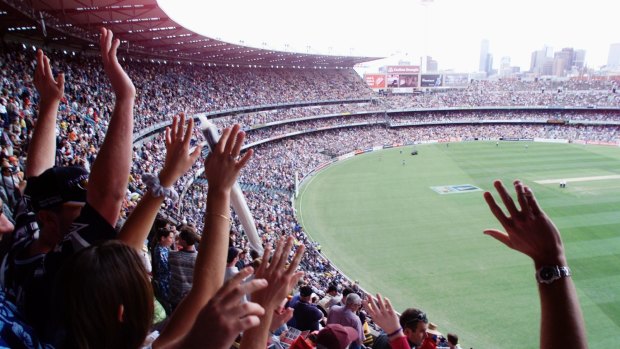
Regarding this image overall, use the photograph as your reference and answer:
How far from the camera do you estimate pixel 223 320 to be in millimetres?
1236

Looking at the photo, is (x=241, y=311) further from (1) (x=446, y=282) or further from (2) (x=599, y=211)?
(2) (x=599, y=211)

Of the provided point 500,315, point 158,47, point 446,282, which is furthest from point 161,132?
point 500,315

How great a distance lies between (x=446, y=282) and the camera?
15914mm

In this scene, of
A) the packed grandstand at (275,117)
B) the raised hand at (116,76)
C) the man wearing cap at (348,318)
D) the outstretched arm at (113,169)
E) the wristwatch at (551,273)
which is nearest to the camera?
the wristwatch at (551,273)

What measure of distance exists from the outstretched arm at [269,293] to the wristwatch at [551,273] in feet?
3.14

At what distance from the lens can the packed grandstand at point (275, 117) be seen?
1235cm

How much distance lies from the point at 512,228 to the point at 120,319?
5.04ft

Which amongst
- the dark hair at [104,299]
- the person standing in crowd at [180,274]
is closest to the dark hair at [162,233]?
the person standing in crowd at [180,274]

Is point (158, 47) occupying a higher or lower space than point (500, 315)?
higher

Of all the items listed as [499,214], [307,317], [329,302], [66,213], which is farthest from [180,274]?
[329,302]

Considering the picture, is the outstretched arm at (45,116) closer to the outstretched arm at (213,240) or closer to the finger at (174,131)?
the finger at (174,131)

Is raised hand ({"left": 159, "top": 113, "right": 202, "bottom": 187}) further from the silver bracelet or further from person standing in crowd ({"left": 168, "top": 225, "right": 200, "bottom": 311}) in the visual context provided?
person standing in crowd ({"left": 168, "top": 225, "right": 200, "bottom": 311})

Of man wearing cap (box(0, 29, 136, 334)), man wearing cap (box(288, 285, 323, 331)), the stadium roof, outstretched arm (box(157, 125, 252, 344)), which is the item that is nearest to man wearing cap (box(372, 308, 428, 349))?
man wearing cap (box(288, 285, 323, 331))

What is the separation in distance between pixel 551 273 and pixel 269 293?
1.08m
